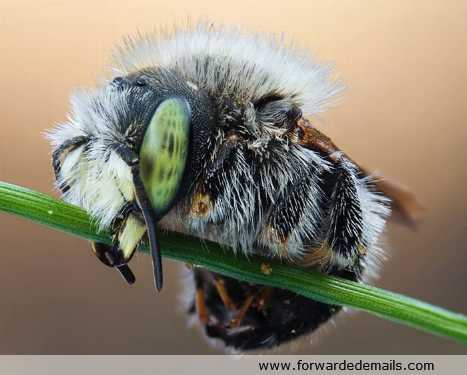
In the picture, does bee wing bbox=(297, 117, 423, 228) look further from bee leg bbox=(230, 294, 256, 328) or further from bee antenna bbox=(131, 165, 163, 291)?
bee antenna bbox=(131, 165, 163, 291)

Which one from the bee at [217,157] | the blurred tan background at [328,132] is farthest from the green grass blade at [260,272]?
the blurred tan background at [328,132]

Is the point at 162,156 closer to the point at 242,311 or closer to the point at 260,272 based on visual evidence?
the point at 260,272

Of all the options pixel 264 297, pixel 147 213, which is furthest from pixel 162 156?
pixel 264 297

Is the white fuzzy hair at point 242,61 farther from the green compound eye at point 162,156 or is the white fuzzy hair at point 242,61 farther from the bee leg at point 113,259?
the bee leg at point 113,259

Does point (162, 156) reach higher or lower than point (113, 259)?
higher
